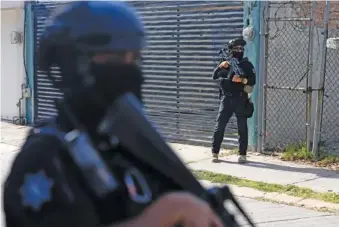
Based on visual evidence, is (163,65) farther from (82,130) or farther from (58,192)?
(58,192)

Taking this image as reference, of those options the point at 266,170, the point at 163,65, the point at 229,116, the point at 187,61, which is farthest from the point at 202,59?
the point at 266,170

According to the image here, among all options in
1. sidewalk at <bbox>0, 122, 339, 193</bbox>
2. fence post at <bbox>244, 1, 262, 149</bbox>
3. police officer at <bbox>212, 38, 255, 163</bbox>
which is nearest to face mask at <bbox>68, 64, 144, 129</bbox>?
sidewalk at <bbox>0, 122, 339, 193</bbox>

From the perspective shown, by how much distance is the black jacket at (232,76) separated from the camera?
330 inches

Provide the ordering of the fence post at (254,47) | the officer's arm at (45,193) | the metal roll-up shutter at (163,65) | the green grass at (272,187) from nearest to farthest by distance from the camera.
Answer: the officer's arm at (45,193), the green grass at (272,187), the fence post at (254,47), the metal roll-up shutter at (163,65)

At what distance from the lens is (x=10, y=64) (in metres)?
14.0

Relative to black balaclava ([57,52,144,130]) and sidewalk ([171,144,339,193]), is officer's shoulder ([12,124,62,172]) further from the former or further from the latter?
sidewalk ([171,144,339,193])

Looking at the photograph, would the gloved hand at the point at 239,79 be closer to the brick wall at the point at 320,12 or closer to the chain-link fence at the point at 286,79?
the chain-link fence at the point at 286,79

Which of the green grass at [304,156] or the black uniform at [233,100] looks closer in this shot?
the black uniform at [233,100]

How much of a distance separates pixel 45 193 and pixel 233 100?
7.18 meters

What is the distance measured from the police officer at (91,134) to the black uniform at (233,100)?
6729mm

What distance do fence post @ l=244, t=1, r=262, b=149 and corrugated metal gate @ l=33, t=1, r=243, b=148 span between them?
0.25 m

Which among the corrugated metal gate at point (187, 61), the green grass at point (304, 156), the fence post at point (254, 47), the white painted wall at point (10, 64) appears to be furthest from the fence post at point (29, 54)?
the green grass at point (304, 156)

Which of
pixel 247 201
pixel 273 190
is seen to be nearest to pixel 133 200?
pixel 247 201

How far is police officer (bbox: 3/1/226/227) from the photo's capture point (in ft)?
5.09
